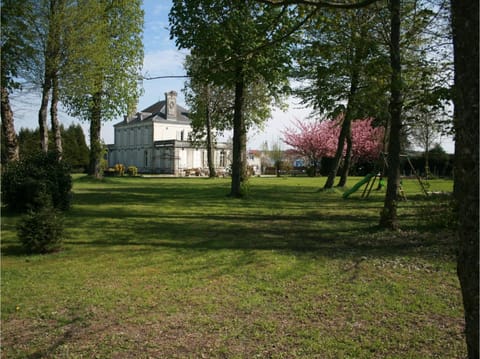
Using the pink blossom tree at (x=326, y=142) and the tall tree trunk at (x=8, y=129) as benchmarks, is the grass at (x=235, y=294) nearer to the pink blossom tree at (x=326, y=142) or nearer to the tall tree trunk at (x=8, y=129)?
the tall tree trunk at (x=8, y=129)

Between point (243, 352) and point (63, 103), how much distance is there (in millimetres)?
22458

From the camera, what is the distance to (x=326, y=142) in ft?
142

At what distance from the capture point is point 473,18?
1884 mm

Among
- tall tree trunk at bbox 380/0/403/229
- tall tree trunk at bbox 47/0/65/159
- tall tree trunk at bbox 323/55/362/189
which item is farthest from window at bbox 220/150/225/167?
tall tree trunk at bbox 380/0/403/229

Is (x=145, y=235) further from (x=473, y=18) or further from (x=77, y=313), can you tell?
(x=473, y=18)

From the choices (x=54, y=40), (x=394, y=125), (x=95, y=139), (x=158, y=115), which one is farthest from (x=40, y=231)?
(x=158, y=115)

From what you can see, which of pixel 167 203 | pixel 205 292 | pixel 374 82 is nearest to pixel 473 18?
pixel 205 292

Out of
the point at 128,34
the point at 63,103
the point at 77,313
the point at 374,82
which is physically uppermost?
the point at 128,34

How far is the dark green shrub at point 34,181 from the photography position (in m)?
10.5

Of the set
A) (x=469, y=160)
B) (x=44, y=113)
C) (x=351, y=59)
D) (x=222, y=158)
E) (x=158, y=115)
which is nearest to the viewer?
(x=469, y=160)

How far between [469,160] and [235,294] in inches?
136

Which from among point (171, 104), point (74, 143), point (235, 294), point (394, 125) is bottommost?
point (235, 294)

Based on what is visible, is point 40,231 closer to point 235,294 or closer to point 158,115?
point 235,294

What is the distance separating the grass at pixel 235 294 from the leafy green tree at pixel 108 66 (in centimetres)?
1023
